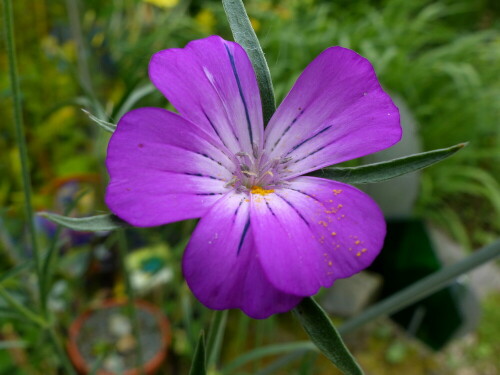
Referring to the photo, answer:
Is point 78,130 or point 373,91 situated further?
point 78,130

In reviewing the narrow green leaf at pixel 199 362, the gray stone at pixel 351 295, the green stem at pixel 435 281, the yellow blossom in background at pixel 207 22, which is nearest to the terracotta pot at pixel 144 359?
the gray stone at pixel 351 295

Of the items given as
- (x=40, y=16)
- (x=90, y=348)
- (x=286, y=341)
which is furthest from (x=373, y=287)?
(x=40, y=16)

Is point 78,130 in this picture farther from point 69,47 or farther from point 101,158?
point 101,158

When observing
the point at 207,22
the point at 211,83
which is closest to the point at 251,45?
the point at 211,83

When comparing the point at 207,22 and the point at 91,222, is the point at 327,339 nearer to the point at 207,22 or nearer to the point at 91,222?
the point at 91,222

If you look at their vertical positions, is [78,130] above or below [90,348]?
above

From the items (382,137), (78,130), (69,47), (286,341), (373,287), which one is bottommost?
(286,341)
